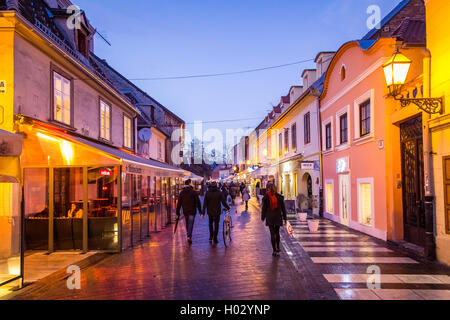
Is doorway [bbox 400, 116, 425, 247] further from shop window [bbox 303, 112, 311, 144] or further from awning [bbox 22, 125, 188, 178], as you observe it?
shop window [bbox 303, 112, 311, 144]

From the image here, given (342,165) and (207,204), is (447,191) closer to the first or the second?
(207,204)

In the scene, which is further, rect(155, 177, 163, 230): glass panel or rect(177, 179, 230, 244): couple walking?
rect(155, 177, 163, 230): glass panel

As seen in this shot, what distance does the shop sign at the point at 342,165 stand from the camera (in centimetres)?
1313

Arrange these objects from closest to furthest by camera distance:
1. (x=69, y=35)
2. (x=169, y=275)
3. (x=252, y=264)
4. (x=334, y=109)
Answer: (x=169, y=275)
(x=252, y=264)
(x=69, y=35)
(x=334, y=109)

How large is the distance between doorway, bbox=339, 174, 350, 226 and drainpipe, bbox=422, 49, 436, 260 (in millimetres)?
5490

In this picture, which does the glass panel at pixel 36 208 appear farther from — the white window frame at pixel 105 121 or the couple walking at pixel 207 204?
the white window frame at pixel 105 121

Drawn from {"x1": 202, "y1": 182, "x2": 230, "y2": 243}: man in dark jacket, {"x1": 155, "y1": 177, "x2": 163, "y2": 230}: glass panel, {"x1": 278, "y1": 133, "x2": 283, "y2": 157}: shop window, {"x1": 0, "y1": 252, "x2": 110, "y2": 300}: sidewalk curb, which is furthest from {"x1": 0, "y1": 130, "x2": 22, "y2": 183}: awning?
{"x1": 278, "y1": 133, "x2": 283, "y2": 157}: shop window

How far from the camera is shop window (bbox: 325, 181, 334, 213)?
15500 millimetres

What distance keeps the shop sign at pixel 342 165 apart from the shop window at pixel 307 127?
5.15 m

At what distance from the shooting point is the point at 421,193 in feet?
28.3

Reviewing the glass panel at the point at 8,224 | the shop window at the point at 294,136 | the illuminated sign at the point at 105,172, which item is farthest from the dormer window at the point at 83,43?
the shop window at the point at 294,136

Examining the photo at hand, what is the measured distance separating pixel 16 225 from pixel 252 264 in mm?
6132
